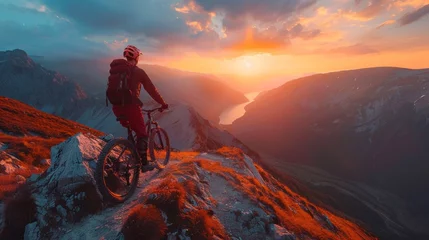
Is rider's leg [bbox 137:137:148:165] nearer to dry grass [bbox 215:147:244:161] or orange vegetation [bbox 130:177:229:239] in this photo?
orange vegetation [bbox 130:177:229:239]

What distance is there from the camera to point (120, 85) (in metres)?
7.14

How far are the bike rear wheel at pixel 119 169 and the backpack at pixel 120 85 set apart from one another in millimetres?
1198

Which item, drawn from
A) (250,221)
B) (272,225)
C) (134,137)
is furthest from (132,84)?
(272,225)

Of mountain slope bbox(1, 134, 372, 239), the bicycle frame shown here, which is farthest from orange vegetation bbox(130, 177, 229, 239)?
the bicycle frame

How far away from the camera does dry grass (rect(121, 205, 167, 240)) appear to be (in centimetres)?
554

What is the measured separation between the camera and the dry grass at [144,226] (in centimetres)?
554

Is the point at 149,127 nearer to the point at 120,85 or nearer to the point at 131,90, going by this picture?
the point at 131,90

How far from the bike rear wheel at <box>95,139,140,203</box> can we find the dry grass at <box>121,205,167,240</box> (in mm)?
1387

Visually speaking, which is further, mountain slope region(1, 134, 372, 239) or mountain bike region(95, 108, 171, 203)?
mountain bike region(95, 108, 171, 203)

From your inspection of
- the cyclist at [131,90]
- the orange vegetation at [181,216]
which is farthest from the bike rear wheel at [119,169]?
the orange vegetation at [181,216]

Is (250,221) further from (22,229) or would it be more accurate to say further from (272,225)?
(22,229)

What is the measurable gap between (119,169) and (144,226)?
7.80 feet

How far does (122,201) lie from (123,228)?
1747 mm

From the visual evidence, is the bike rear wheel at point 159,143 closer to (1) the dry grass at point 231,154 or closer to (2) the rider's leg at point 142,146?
(2) the rider's leg at point 142,146
